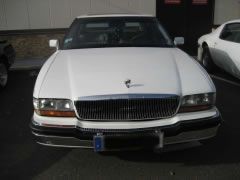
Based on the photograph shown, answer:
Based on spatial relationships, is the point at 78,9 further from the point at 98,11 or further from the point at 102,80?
the point at 102,80

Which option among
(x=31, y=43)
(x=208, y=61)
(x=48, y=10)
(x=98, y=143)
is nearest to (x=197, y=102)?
(x=98, y=143)

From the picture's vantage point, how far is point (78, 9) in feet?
36.1

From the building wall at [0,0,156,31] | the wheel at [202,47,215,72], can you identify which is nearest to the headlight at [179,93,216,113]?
the wheel at [202,47,215,72]

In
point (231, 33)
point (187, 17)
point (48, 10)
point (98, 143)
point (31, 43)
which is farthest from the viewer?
point (187, 17)

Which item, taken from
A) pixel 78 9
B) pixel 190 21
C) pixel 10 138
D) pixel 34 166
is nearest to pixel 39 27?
pixel 78 9

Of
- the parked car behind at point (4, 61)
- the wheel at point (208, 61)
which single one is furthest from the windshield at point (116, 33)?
the wheel at point (208, 61)

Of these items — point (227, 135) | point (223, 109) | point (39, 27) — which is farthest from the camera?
point (39, 27)

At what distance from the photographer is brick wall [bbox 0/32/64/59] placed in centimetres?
1097

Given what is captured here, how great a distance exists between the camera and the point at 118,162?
4.10m

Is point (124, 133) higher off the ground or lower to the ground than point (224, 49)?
higher

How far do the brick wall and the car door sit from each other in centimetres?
520

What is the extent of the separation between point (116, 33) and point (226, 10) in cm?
749

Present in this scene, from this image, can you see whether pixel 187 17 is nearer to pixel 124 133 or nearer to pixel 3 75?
pixel 3 75

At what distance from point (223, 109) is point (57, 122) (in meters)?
3.28
